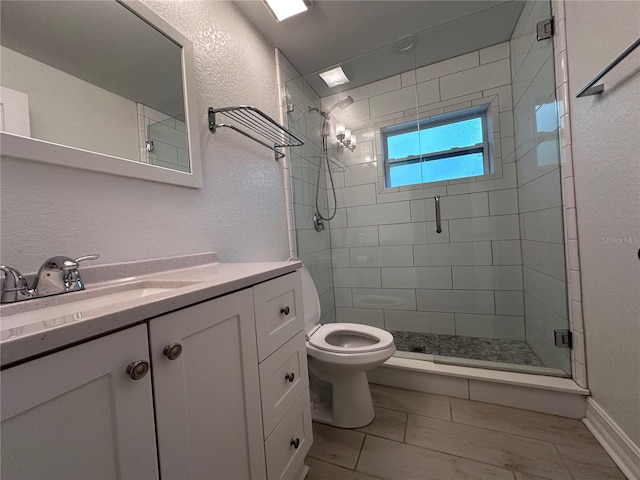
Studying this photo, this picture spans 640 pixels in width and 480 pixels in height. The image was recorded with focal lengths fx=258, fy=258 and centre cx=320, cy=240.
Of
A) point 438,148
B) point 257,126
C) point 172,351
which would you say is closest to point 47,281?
point 172,351

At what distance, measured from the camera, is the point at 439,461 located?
43.7 inches

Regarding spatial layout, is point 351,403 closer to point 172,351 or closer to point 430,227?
point 172,351

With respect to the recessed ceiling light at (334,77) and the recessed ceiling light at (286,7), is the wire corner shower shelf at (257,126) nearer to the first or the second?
the recessed ceiling light at (286,7)

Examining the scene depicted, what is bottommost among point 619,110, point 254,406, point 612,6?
point 254,406

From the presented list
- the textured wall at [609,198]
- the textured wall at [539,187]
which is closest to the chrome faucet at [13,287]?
the textured wall at [609,198]

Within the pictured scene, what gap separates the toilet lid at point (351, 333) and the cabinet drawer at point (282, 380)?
272 millimetres

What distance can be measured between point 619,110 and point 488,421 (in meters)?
1.48

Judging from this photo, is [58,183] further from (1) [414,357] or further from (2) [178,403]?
(1) [414,357]

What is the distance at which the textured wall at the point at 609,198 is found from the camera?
93 centimetres

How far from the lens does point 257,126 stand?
158 centimetres

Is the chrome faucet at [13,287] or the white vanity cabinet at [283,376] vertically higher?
the chrome faucet at [13,287]

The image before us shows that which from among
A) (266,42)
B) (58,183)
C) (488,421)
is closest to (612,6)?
(266,42)

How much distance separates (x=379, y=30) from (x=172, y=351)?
217 centimetres

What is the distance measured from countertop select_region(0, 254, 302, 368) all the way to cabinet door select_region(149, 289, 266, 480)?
39 millimetres
